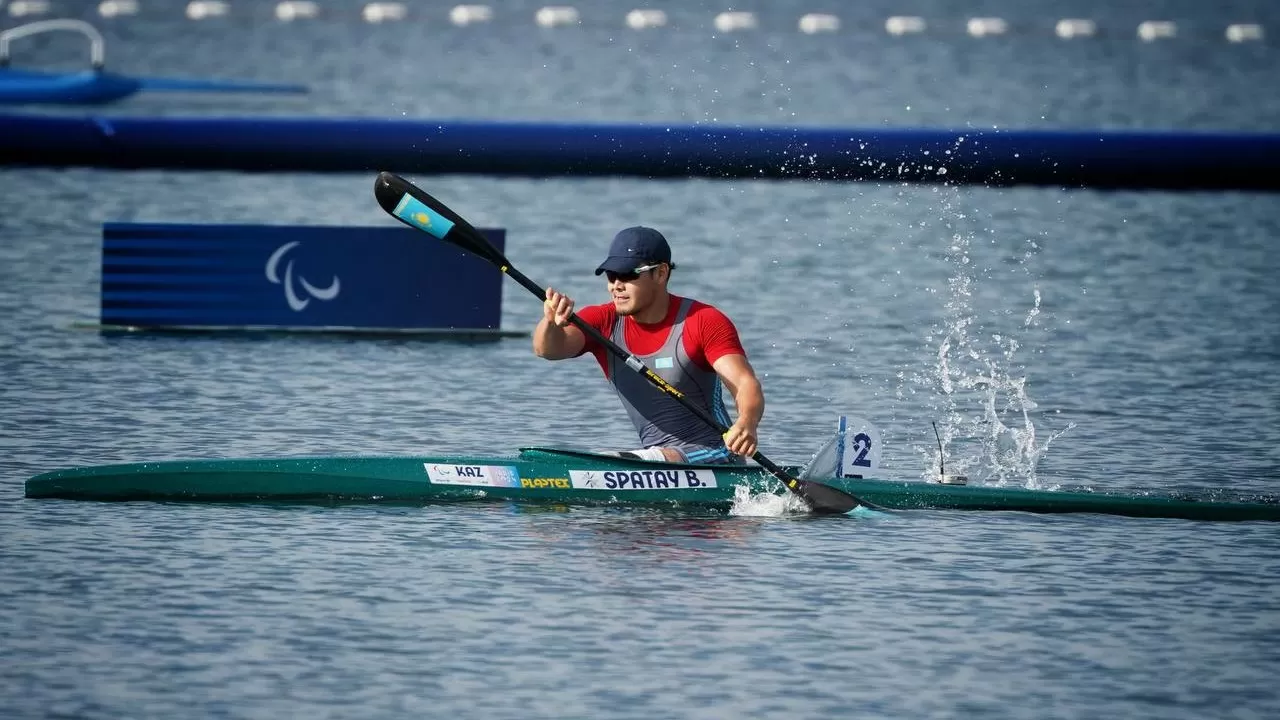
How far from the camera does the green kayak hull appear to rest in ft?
41.5

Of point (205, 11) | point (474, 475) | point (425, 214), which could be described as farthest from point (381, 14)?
point (474, 475)

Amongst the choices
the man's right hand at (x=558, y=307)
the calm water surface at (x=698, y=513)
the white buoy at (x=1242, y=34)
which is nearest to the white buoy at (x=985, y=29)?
the white buoy at (x=1242, y=34)

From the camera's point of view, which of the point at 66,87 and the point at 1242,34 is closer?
the point at 66,87

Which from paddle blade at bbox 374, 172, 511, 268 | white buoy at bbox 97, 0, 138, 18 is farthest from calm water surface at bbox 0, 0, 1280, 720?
white buoy at bbox 97, 0, 138, 18

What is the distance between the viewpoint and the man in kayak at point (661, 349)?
40.3 feet

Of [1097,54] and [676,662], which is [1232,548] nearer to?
[676,662]

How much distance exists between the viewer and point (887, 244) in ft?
92.6

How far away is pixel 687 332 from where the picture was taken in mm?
12633

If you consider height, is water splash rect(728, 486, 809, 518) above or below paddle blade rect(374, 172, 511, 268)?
below

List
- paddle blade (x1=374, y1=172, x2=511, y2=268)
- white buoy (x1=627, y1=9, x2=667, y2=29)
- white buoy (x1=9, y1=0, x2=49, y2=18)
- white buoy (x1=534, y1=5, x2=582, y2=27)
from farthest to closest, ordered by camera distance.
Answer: white buoy (x1=534, y1=5, x2=582, y2=27)
white buoy (x1=627, y1=9, x2=667, y2=29)
white buoy (x1=9, y1=0, x2=49, y2=18)
paddle blade (x1=374, y1=172, x2=511, y2=268)

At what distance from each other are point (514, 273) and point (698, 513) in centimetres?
148

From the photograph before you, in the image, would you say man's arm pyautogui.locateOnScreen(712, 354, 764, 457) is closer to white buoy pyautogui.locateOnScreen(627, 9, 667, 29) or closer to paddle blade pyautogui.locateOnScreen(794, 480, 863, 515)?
paddle blade pyautogui.locateOnScreen(794, 480, 863, 515)

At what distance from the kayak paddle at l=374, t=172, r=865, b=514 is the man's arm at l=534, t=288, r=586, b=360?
0.08 m

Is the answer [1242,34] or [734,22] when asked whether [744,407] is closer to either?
[1242,34]
